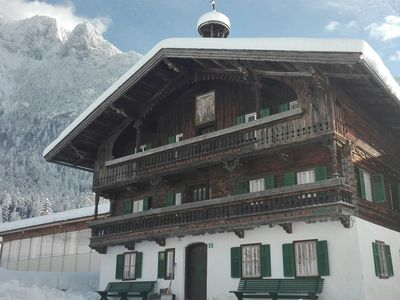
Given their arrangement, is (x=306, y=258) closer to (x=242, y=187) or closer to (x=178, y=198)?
(x=242, y=187)

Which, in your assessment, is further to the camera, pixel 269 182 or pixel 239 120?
pixel 239 120

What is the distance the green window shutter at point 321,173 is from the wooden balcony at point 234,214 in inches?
49.7

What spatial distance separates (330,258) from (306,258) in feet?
2.87

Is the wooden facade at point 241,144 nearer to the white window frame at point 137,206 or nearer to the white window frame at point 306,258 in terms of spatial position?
the white window frame at point 137,206

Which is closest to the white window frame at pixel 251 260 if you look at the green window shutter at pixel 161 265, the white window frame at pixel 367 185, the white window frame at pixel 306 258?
the white window frame at pixel 306 258

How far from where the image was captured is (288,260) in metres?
16.9

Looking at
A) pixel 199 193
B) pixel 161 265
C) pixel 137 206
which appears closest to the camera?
pixel 161 265

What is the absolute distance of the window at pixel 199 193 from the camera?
21.0 meters

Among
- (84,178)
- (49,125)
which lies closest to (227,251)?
(84,178)

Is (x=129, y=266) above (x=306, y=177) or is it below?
Answer: below

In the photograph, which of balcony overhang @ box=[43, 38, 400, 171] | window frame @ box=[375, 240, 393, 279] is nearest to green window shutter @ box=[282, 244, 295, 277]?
window frame @ box=[375, 240, 393, 279]

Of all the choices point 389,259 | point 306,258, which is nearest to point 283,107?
point 306,258

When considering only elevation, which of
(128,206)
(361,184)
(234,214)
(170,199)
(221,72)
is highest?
(221,72)

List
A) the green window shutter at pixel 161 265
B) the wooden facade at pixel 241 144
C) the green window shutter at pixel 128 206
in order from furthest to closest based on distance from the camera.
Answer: the green window shutter at pixel 128 206 < the green window shutter at pixel 161 265 < the wooden facade at pixel 241 144
